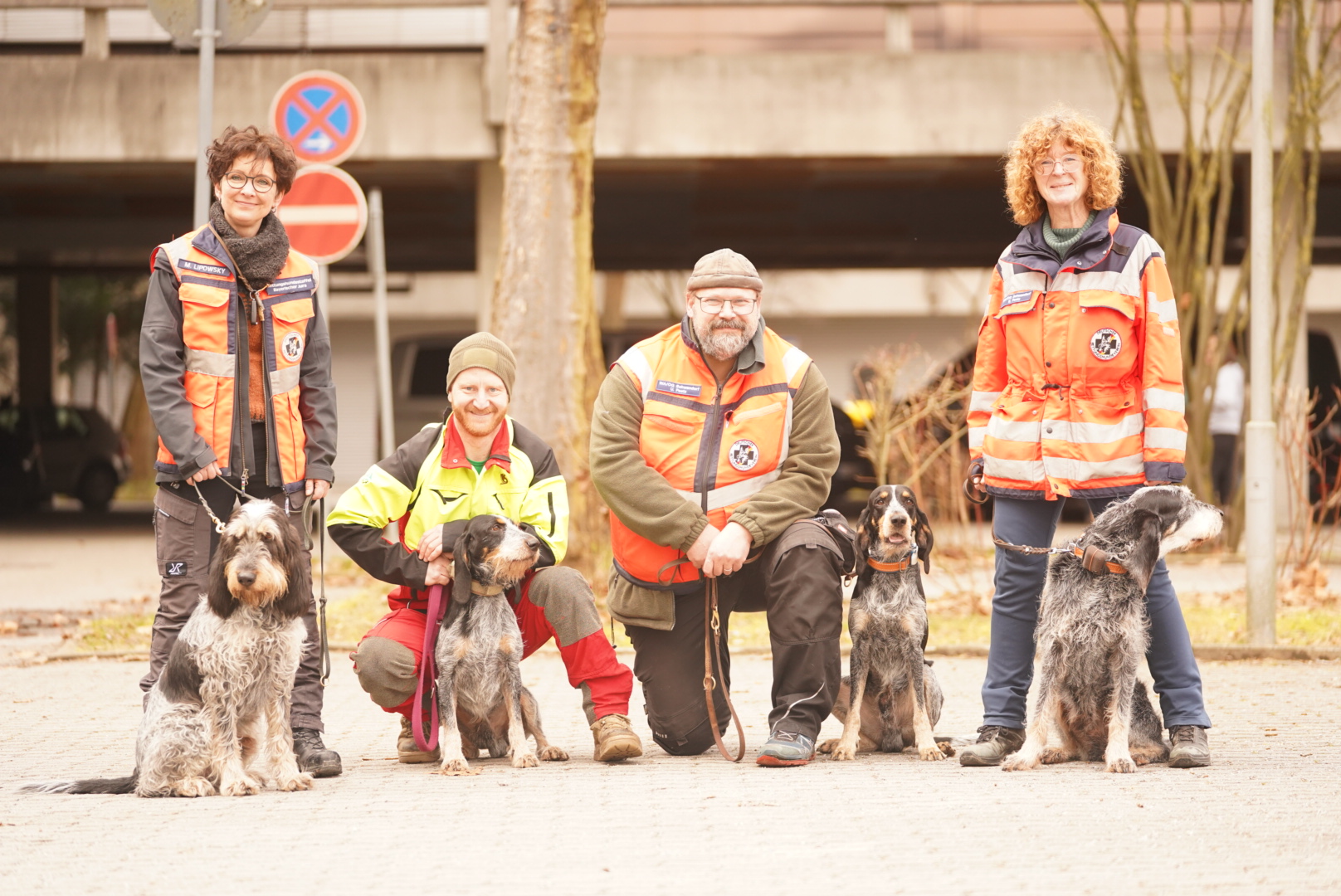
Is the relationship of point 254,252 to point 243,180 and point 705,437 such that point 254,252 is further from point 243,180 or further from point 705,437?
point 705,437

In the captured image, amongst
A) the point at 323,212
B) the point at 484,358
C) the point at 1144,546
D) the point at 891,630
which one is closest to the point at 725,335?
the point at 484,358

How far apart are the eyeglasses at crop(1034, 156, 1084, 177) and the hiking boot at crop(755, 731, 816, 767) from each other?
7.82 feet

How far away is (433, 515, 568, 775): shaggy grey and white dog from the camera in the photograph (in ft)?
18.2

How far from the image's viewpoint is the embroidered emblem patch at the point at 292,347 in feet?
18.7

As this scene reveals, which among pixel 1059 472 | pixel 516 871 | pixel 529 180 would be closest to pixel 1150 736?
pixel 1059 472

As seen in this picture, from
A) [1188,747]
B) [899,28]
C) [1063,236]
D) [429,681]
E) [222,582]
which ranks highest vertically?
[899,28]

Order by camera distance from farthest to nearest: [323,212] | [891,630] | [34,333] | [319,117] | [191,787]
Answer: [34,333] → [319,117] → [323,212] → [891,630] → [191,787]

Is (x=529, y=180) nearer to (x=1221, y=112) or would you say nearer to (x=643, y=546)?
(x=643, y=546)

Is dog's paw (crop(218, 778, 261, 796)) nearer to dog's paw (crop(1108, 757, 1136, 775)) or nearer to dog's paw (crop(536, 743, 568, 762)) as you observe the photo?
dog's paw (crop(536, 743, 568, 762))

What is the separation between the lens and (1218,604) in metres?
10.5

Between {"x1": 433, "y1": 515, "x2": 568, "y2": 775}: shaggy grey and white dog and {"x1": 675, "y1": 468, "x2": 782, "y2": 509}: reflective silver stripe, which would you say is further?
{"x1": 675, "y1": 468, "x2": 782, "y2": 509}: reflective silver stripe

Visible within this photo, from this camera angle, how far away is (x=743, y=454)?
5.90 meters

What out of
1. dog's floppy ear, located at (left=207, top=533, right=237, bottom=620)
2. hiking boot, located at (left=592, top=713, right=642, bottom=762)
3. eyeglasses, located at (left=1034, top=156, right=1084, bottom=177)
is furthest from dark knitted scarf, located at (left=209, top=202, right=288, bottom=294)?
eyeglasses, located at (left=1034, top=156, right=1084, bottom=177)

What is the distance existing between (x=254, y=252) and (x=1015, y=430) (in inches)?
118
